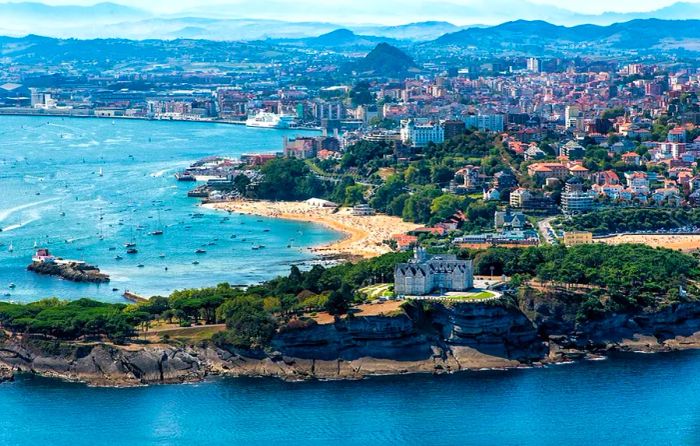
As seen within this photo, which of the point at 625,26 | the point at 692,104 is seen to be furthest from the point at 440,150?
the point at 625,26

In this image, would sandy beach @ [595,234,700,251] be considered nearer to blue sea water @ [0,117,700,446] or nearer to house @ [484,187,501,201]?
house @ [484,187,501,201]

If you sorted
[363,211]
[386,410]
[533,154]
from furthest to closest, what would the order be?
[533,154]
[363,211]
[386,410]

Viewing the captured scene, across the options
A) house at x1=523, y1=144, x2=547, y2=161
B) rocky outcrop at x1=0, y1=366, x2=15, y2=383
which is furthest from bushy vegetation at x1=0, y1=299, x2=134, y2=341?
house at x1=523, y1=144, x2=547, y2=161

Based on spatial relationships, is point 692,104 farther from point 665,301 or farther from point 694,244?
point 665,301

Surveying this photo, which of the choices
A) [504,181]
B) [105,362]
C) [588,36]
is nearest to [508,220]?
[504,181]

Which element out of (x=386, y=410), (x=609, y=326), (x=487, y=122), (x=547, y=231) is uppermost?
(x=487, y=122)

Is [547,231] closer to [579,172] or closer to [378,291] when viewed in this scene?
[579,172]
